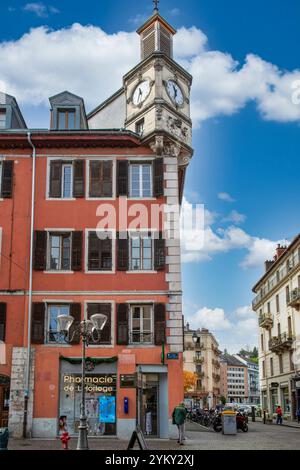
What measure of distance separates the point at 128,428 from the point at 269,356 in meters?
42.6

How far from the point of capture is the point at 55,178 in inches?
1150

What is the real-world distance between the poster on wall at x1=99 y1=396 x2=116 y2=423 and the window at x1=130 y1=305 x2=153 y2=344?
2715mm

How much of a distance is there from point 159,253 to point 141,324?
331 centimetres

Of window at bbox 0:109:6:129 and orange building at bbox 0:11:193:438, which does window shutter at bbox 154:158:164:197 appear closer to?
orange building at bbox 0:11:193:438

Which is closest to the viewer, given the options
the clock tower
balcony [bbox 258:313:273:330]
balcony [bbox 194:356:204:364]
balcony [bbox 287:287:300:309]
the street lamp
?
the street lamp

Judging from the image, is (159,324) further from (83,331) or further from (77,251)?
(83,331)

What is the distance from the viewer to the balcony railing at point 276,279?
173 ft

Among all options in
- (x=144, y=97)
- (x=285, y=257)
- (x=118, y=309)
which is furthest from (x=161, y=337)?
(x=285, y=257)

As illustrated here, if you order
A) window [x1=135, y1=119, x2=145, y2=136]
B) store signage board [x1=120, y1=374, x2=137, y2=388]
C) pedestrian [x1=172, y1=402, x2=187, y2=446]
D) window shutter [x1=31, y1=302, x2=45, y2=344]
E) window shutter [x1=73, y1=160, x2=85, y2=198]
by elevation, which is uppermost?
window [x1=135, y1=119, x2=145, y2=136]

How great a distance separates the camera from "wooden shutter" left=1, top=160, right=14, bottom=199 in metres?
29.0

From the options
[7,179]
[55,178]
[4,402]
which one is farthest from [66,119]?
[4,402]

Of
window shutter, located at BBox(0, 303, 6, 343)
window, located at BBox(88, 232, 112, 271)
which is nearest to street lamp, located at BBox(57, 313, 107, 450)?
window, located at BBox(88, 232, 112, 271)

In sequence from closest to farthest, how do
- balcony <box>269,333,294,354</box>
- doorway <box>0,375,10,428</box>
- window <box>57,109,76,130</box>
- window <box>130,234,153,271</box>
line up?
doorway <box>0,375,10,428</box>, window <box>130,234,153,271</box>, window <box>57,109,76,130</box>, balcony <box>269,333,294,354</box>

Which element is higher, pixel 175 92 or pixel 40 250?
pixel 175 92
